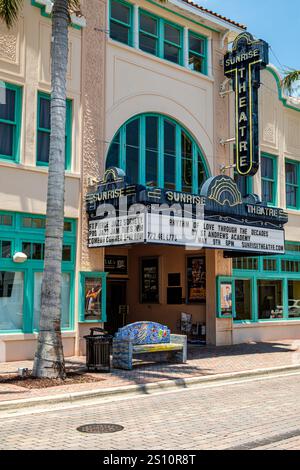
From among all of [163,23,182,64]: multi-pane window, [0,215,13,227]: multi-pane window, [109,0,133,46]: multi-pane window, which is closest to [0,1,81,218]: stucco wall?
[0,215,13,227]: multi-pane window

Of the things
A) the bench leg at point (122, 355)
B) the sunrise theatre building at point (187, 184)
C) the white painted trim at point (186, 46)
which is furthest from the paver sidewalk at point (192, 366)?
the white painted trim at point (186, 46)

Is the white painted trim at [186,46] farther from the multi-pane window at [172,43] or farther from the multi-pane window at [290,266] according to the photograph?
the multi-pane window at [290,266]

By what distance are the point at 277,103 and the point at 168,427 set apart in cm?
1783

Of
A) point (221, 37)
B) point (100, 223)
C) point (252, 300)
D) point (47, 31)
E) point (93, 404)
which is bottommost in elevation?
point (93, 404)

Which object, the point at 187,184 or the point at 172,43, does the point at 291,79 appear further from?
the point at 187,184

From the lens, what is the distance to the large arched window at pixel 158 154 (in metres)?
18.0

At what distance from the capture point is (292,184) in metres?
24.1

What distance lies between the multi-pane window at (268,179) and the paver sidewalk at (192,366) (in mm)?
5825

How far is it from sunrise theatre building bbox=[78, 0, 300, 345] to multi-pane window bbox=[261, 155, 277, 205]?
0.08m

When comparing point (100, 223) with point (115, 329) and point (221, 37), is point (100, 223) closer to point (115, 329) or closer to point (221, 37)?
point (115, 329)

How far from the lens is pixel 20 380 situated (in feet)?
39.1

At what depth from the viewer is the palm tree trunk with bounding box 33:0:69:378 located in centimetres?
1205

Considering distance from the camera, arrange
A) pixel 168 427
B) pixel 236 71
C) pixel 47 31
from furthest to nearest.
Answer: pixel 236 71 → pixel 47 31 → pixel 168 427
